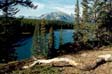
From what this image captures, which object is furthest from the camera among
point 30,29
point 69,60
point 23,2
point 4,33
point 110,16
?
point 30,29

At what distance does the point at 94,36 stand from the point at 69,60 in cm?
3760

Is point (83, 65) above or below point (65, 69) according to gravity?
above

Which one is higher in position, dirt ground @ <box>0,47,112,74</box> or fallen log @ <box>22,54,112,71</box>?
fallen log @ <box>22,54,112,71</box>

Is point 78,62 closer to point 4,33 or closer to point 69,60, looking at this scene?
point 69,60

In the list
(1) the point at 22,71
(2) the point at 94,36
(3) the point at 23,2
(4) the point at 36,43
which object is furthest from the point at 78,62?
(4) the point at 36,43

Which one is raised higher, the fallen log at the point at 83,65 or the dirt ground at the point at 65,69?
the fallen log at the point at 83,65

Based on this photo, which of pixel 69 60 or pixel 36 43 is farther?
pixel 36 43

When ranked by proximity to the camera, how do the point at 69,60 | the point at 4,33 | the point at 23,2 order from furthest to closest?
the point at 4,33 < the point at 23,2 < the point at 69,60

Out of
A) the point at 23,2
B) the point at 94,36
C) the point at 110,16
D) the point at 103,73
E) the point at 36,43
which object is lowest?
the point at 36,43

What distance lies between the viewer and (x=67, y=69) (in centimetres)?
1609

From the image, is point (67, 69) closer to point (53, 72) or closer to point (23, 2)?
point (53, 72)

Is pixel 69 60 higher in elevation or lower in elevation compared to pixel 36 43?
higher

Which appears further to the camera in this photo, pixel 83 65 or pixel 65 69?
pixel 65 69

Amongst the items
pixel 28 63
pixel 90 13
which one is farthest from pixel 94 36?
pixel 28 63
